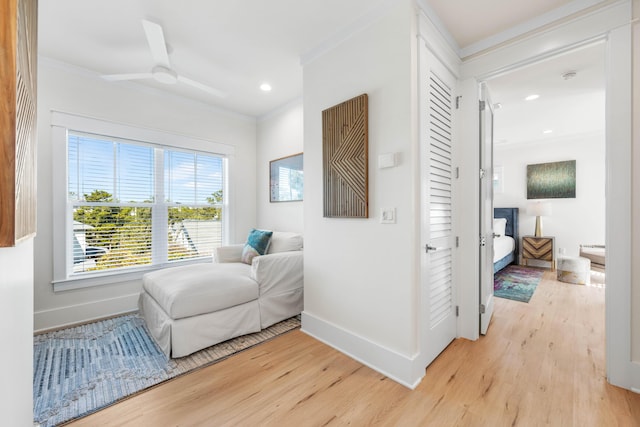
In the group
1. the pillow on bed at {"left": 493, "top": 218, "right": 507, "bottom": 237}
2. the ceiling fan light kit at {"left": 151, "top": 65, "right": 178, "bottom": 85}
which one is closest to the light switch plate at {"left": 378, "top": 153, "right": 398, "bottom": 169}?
the ceiling fan light kit at {"left": 151, "top": 65, "right": 178, "bottom": 85}

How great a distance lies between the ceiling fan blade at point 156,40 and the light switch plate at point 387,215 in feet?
6.73

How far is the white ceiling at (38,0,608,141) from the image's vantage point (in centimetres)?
194

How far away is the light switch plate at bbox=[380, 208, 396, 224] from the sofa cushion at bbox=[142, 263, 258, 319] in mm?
1394

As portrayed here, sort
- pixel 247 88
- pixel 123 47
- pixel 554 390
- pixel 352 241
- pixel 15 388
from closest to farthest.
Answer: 1. pixel 15 388
2. pixel 554 390
3. pixel 352 241
4. pixel 123 47
5. pixel 247 88

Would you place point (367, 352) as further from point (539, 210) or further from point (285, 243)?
point (539, 210)

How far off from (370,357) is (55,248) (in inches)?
126

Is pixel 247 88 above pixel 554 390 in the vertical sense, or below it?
above

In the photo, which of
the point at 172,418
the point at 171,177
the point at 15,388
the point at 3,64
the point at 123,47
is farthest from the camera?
the point at 171,177

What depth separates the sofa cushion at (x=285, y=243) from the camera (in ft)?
10.3

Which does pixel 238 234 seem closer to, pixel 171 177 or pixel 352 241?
pixel 171 177

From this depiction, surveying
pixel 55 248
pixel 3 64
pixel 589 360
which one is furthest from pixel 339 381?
pixel 55 248

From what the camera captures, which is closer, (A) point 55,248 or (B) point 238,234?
(A) point 55,248

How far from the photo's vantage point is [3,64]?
0.46m

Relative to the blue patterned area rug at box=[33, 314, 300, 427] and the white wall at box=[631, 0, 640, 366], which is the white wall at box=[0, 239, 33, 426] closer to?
the blue patterned area rug at box=[33, 314, 300, 427]
